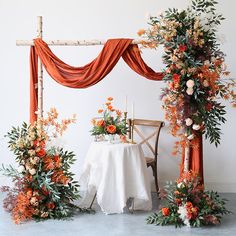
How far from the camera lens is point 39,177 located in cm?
453

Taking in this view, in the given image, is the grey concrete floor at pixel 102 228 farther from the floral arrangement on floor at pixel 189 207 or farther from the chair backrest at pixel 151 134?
the chair backrest at pixel 151 134

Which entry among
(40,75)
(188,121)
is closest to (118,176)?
(188,121)

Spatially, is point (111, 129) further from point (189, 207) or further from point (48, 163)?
point (189, 207)

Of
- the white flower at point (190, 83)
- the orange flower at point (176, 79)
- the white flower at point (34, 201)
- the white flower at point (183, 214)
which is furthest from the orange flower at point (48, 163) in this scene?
the white flower at point (190, 83)

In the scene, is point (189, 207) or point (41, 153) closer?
point (189, 207)

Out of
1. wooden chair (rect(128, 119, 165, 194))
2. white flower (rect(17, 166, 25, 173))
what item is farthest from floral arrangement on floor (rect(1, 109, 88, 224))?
wooden chair (rect(128, 119, 165, 194))

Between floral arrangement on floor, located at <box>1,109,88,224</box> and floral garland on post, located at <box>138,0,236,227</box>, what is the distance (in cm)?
105

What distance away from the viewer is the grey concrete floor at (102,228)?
405 cm

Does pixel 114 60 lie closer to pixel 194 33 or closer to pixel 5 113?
pixel 194 33

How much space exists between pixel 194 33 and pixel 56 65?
1690mm

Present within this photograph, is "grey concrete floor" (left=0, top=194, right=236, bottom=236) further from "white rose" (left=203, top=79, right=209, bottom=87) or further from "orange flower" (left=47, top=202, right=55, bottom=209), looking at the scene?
"white rose" (left=203, top=79, right=209, bottom=87)

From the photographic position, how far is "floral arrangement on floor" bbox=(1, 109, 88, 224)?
447cm

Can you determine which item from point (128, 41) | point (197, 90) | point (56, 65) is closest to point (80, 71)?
point (56, 65)

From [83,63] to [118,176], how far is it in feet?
6.69
